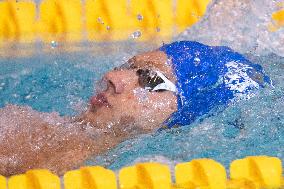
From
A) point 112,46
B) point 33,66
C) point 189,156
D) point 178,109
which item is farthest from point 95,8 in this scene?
point 189,156

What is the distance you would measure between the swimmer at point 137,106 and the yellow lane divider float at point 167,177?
11.2 inches

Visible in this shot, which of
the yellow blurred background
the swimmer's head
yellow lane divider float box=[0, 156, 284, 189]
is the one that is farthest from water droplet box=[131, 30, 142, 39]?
yellow lane divider float box=[0, 156, 284, 189]

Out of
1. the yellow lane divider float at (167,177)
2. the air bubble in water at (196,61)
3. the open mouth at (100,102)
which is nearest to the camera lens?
the yellow lane divider float at (167,177)

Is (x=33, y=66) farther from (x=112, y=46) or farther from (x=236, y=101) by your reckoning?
(x=236, y=101)

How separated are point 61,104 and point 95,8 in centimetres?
65

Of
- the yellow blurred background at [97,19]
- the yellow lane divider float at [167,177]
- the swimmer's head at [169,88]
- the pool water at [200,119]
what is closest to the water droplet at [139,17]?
the yellow blurred background at [97,19]

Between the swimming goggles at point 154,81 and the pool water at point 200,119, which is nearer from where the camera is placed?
the pool water at point 200,119

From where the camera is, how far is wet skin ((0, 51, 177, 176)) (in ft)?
7.05

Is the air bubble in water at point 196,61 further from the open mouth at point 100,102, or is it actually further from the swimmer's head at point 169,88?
the open mouth at point 100,102

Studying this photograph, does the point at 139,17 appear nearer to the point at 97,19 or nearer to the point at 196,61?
the point at 97,19

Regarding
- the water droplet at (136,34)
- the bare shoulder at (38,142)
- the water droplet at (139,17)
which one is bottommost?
the bare shoulder at (38,142)

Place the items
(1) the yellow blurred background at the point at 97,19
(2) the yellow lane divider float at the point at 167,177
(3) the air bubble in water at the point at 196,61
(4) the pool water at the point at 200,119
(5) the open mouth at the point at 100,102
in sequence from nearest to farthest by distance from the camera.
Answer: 1. (2) the yellow lane divider float at the point at 167,177
2. (4) the pool water at the point at 200,119
3. (5) the open mouth at the point at 100,102
4. (3) the air bubble in water at the point at 196,61
5. (1) the yellow blurred background at the point at 97,19

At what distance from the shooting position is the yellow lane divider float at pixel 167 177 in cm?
178

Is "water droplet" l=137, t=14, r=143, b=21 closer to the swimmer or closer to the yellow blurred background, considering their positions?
the yellow blurred background
